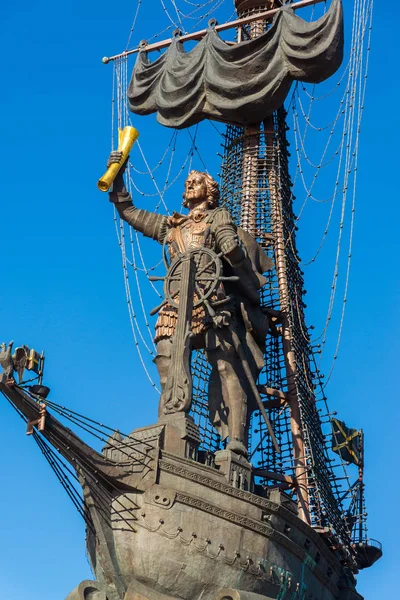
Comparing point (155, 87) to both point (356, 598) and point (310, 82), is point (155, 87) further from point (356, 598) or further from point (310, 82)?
point (356, 598)

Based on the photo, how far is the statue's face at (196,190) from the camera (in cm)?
2700

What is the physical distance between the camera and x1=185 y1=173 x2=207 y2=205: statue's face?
2700 cm

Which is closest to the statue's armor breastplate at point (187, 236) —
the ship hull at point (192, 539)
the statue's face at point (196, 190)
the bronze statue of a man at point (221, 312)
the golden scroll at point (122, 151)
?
the bronze statue of a man at point (221, 312)

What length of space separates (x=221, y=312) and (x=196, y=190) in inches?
130

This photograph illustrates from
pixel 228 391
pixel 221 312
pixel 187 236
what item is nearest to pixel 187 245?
pixel 187 236

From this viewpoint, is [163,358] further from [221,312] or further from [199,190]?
[199,190]

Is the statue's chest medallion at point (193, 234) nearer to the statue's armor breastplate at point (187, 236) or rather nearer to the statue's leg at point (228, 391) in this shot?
the statue's armor breastplate at point (187, 236)

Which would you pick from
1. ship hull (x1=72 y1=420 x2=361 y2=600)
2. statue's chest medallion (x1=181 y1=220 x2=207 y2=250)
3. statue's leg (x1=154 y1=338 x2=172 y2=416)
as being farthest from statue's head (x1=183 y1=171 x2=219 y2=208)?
ship hull (x1=72 y1=420 x2=361 y2=600)

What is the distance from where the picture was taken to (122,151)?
91.5 feet

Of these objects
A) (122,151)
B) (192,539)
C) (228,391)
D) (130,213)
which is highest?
(122,151)

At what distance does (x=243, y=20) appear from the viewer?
33469 millimetres

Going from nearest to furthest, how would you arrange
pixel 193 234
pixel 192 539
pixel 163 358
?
A: pixel 192 539 < pixel 163 358 < pixel 193 234

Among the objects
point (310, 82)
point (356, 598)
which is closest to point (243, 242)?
point (310, 82)

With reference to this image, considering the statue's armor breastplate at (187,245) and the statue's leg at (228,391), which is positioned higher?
the statue's armor breastplate at (187,245)
